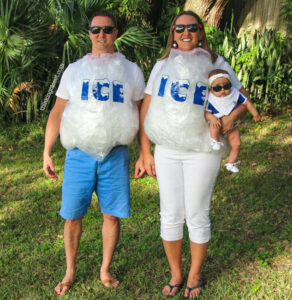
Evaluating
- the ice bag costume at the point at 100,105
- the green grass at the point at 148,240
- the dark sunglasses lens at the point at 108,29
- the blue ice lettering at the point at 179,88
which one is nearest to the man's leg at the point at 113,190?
the ice bag costume at the point at 100,105

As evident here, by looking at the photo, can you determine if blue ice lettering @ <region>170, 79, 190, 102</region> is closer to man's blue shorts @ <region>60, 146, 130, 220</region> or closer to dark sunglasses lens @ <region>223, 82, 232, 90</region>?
dark sunglasses lens @ <region>223, 82, 232, 90</region>

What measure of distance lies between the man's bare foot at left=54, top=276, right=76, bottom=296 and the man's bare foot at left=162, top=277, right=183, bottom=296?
0.74 metres

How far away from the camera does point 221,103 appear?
276 centimetres

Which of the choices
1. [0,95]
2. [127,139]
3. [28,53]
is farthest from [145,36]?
[127,139]

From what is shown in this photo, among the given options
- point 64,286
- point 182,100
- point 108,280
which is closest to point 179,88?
point 182,100

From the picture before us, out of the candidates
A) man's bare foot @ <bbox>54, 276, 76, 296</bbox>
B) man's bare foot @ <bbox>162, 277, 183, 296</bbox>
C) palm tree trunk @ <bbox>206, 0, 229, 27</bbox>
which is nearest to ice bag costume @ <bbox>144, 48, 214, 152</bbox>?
man's bare foot @ <bbox>162, 277, 183, 296</bbox>

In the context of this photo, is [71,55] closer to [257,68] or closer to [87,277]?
[257,68]

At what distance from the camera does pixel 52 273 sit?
368 centimetres

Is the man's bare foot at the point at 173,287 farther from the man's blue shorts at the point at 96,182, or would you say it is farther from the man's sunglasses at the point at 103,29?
the man's sunglasses at the point at 103,29

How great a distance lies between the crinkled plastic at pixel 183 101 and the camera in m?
2.80

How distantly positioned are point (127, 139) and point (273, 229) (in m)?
2.09

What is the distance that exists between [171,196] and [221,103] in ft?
2.47

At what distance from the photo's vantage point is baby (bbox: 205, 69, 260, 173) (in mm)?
2703

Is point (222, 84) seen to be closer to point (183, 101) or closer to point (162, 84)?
point (183, 101)
